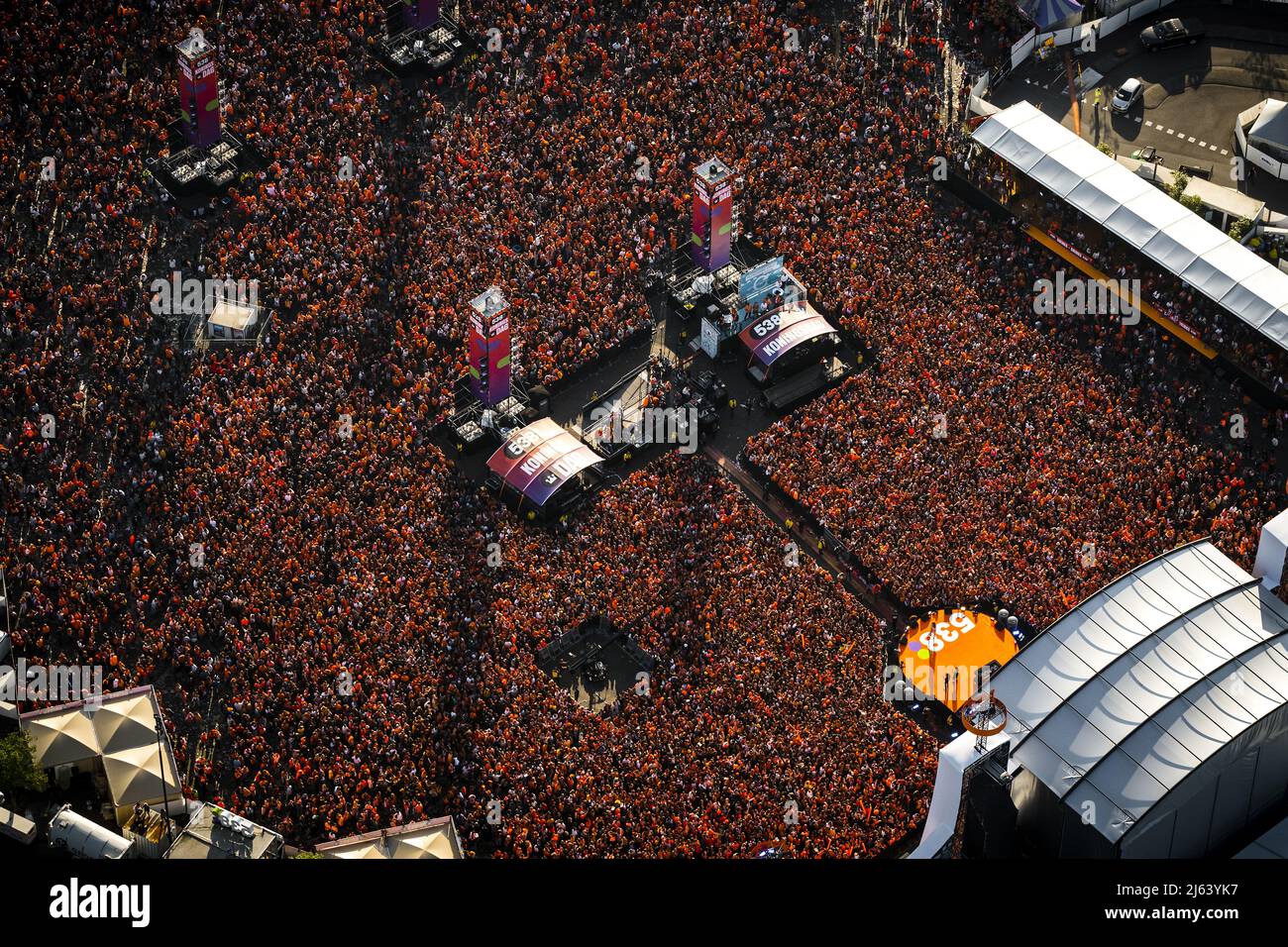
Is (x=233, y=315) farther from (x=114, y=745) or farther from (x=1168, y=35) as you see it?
(x=1168, y=35)

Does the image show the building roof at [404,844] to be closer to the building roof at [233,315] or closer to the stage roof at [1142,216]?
the building roof at [233,315]

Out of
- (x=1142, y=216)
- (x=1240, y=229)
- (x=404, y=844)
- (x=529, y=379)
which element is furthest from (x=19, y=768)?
(x=1240, y=229)

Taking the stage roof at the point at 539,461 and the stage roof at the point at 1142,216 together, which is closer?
the stage roof at the point at 539,461

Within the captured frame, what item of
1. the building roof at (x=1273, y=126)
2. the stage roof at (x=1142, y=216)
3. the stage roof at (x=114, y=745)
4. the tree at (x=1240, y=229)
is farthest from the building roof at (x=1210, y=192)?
the stage roof at (x=114, y=745)

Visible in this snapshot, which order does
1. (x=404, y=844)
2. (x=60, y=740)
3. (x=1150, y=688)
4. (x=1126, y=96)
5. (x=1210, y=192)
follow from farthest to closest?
(x=1126, y=96), (x=1210, y=192), (x=60, y=740), (x=404, y=844), (x=1150, y=688)

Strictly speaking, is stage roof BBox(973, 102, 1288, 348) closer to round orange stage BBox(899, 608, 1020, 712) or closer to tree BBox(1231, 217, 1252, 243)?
tree BBox(1231, 217, 1252, 243)
